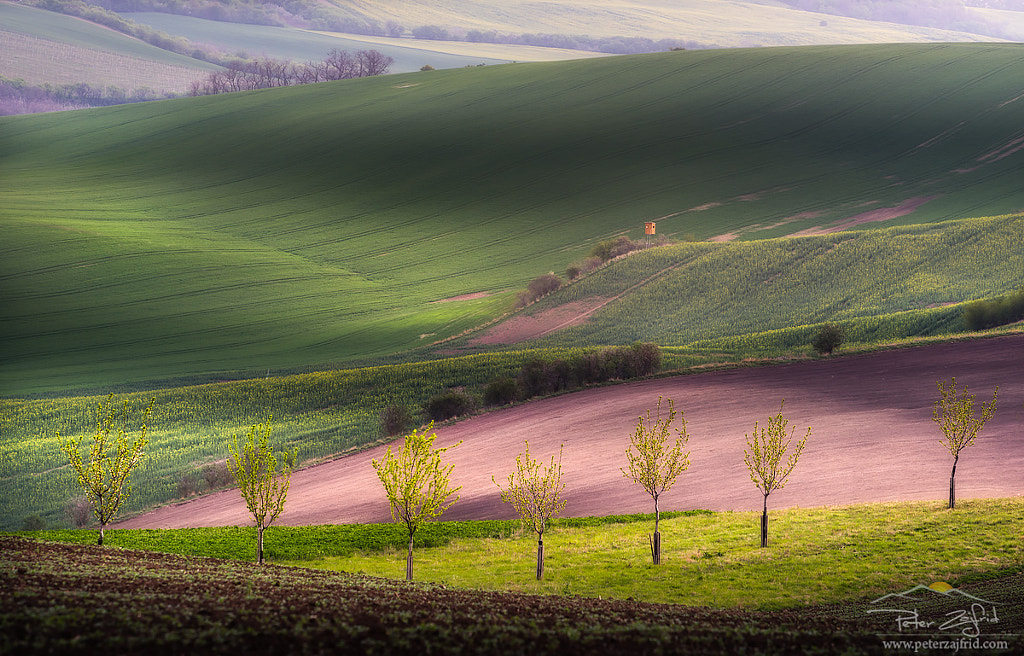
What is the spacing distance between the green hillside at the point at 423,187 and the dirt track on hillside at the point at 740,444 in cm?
2122

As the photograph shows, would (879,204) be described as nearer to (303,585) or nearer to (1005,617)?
(1005,617)

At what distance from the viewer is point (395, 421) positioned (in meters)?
52.7

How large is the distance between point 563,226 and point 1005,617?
278 feet

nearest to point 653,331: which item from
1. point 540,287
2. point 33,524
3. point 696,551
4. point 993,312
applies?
point 540,287

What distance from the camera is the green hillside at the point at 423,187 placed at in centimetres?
7925

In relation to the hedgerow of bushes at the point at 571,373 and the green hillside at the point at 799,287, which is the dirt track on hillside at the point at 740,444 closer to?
the hedgerow of bushes at the point at 571,373

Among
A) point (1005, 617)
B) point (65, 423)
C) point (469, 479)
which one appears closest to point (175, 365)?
point (65, 423)

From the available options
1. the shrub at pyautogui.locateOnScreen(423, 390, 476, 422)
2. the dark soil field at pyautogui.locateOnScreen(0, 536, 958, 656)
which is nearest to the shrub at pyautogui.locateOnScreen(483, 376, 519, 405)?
the shrub at pyautogui.locateOnScreen(423, 390, 476, 422)

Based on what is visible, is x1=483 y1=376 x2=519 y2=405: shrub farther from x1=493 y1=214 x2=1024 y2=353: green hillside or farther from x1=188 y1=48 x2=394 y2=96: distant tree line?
x1=188 y1=48 x2=394 y2=96: distant tree line

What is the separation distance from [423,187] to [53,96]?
85141mm

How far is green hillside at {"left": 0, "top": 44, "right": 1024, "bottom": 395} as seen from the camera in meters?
79.2

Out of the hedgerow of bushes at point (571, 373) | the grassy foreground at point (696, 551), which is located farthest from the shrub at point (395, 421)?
the grassy foreground at point (696, 551)

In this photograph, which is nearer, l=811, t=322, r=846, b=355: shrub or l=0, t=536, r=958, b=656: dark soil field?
l=0, t=536, r=958, b=656: dark soil field
